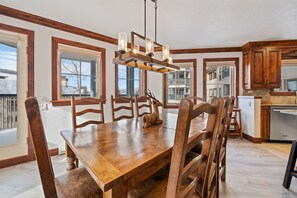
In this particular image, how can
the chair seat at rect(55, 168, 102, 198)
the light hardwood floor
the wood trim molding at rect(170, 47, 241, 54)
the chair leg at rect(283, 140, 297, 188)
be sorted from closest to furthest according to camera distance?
the chair seat at rect(55, 168, 102, 198)
the light hardwood floor
the chair leg at rect(283, 140, 297, 188)
the wood trim molding at rect(170, 47, 241, 54)

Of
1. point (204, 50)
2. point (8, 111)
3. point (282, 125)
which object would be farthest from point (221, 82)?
point (8, 111)

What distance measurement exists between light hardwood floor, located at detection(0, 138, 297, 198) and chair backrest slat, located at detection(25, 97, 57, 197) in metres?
1.46

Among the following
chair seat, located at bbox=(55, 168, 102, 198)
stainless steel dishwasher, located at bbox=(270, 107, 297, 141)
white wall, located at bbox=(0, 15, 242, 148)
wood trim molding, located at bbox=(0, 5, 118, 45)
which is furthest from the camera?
stainless steel dishwasher, located at bbox=(270, 107, 297, 141)

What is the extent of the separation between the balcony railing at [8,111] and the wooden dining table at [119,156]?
1901 mm

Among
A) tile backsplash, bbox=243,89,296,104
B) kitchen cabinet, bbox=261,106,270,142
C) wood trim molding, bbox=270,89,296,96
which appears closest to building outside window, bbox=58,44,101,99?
kitchen cabinet, bbox=261,106,270,142

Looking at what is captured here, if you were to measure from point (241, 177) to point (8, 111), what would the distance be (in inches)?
142

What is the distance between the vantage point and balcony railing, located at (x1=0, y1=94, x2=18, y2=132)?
2775mm

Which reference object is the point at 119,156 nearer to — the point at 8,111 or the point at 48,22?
the point at 8,111

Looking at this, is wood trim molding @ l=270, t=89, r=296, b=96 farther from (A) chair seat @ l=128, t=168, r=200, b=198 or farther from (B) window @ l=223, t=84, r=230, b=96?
(A) chair seat @ l=128, t=168, r=200, b=198

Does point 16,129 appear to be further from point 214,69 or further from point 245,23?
point 214,69

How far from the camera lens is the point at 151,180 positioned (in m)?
1.29

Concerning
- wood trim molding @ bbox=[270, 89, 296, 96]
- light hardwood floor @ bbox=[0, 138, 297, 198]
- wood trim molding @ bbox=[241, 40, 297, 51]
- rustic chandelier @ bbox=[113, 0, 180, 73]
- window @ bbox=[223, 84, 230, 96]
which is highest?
wood trim molding @ bbox=[241, 40, 297, 51]

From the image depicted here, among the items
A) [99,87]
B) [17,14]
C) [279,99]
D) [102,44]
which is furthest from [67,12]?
[279,99]

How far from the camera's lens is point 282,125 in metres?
4.02
